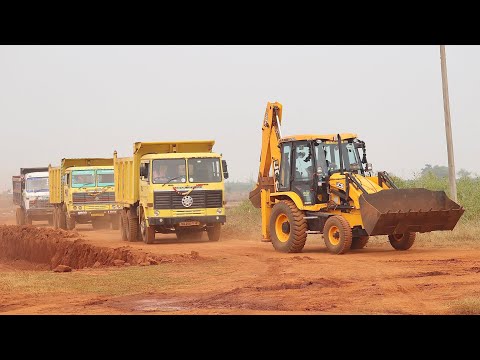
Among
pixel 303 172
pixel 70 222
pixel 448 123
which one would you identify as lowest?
pixel 70 222

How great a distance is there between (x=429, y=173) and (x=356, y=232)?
1859 cm

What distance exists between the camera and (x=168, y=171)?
30516 mm

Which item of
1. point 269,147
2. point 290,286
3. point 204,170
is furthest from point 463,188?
point 290,286

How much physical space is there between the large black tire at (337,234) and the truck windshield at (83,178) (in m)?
19.4

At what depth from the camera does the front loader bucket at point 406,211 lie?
22.6m

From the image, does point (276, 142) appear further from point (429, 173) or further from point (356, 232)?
point (429, 173)

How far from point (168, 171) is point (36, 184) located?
20.8 m

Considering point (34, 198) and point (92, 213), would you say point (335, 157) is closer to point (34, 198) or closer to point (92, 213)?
point (92, 213)

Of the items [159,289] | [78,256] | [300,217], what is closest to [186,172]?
[78,256]

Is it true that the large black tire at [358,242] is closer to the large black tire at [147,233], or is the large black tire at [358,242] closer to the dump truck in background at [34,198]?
the large black tire at [147,233]

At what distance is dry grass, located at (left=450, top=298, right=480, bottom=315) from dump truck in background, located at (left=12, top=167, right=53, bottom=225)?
36.3m

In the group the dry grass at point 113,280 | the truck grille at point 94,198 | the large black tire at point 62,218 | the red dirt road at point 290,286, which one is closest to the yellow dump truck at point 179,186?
the red dirt road at point 290,286

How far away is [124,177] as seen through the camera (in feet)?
112
